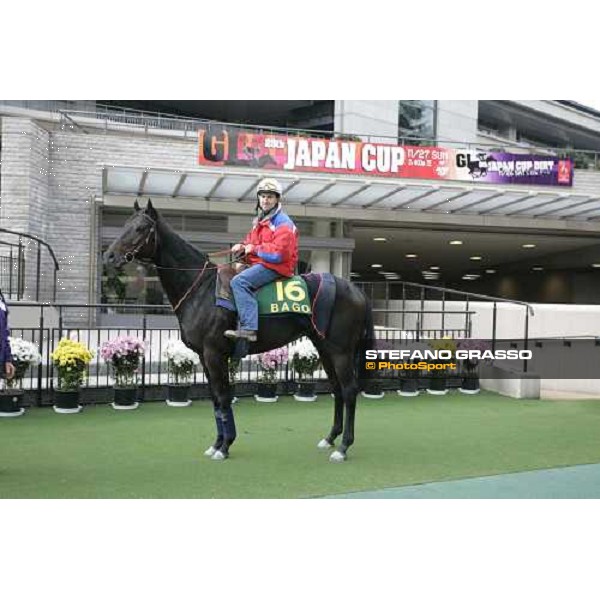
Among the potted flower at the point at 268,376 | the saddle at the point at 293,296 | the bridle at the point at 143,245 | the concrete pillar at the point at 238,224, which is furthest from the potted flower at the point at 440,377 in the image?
the concrete pillar at the point at 238,224

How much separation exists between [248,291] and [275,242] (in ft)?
1.71

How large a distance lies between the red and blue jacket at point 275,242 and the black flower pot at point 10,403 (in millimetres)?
3891

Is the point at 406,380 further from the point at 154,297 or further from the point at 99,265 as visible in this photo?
the point at 99,265

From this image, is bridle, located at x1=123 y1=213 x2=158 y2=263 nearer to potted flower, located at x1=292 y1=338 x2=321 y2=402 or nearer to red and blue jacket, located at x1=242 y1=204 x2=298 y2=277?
red and blue jacket, located at x1=242 y1=204 x2=298 y2=277

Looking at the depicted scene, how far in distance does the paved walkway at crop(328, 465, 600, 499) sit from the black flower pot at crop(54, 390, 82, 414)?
4693 millimetres

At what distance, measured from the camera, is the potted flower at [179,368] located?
9.04 metres

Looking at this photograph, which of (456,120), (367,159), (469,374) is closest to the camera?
(469,374)

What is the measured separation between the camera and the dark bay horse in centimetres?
605

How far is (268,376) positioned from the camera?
9711 millimetres

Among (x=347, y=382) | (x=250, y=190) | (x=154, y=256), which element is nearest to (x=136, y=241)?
(x=154, y=256)

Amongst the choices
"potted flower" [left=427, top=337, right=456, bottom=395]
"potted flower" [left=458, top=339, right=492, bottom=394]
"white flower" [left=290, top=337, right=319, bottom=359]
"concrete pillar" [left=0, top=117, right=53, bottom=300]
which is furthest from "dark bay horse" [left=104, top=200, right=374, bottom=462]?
"concrete pillar" [left=0, top=117, right=53, bottom=300]

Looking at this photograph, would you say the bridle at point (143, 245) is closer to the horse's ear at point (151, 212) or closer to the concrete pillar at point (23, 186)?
the horse's ear at point (151, 212)

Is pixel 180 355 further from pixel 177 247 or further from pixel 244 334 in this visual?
pixel 244 334
